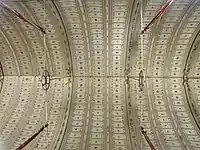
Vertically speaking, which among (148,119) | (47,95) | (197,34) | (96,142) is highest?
(197,34)

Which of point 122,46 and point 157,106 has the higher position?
point 122,46

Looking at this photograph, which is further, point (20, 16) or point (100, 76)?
point (100, 76)

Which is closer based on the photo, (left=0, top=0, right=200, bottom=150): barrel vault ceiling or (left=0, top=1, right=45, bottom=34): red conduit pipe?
(left=0, top=1, right=45, bottom=34): red conduit pipe

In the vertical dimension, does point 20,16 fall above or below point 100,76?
above

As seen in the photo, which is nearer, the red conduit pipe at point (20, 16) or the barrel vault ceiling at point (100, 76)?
the red conduit pipe at point (20, 16)

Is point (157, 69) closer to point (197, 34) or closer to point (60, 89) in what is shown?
point (197, 34)

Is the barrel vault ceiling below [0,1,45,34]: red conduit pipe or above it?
below

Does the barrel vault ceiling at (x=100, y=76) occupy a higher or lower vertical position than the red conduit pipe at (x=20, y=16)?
lower

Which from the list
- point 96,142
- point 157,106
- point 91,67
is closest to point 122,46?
point 91,67
